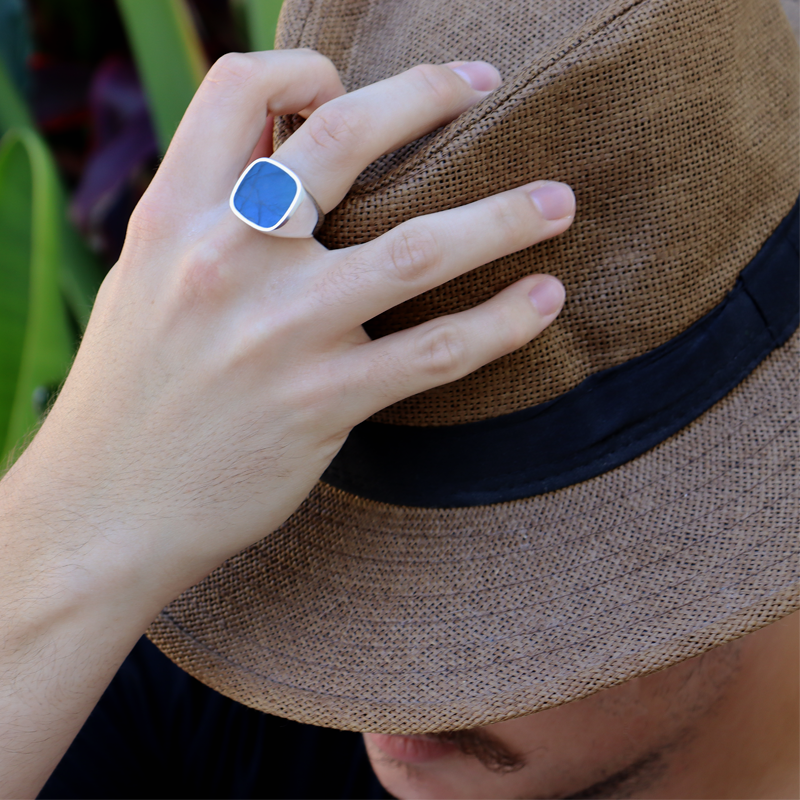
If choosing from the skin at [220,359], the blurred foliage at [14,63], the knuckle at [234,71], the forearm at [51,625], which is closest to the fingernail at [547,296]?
the skin at [220,359]

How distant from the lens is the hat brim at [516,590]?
0.75 meters

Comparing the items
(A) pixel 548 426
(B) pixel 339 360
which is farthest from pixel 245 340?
(A) pixel 548 426

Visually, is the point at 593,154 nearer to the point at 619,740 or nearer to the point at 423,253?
the point at 423,253

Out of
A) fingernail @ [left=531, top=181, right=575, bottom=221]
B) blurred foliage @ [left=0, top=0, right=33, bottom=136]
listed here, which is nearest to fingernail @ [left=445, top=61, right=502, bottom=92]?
fingernail @ [left=531, top=181, right=575, bottom=221]

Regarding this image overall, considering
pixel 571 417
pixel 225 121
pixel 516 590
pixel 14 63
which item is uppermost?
pixel 14 63

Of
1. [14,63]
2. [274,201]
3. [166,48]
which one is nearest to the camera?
[274,201]

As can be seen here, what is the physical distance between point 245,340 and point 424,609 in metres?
0.36

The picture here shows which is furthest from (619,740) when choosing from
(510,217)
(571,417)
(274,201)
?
(274,201)

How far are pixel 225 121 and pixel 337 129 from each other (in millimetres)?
133

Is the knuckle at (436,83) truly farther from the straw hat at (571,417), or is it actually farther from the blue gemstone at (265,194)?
the blue gemstone at (265,194)

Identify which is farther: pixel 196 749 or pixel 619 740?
pixel 196 749

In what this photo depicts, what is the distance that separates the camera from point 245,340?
0.75 m

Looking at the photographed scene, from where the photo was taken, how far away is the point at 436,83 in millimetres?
750

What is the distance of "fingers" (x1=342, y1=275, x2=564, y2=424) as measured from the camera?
2.51 feet
